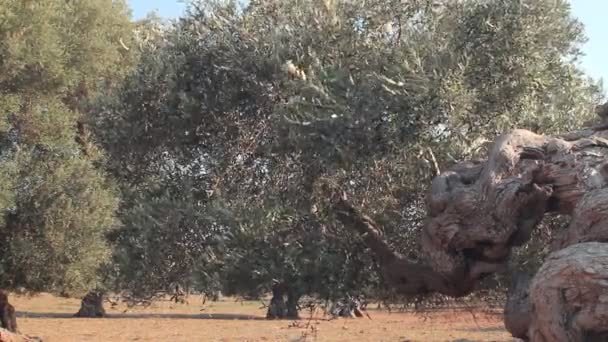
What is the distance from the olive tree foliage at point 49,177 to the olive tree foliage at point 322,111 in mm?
12967

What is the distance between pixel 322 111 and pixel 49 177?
55.0 ft

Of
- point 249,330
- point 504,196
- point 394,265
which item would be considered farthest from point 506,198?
point 249,330

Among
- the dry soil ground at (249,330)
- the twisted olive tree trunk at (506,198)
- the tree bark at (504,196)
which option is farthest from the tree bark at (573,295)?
the dry soil ground at (249,330)

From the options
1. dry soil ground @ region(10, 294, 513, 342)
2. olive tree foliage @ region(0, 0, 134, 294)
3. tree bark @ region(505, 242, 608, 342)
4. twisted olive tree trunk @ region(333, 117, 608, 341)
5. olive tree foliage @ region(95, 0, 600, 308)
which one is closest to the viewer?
tree bark @ region(505, 242, 608, 342)

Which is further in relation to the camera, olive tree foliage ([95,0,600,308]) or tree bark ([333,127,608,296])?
olive tree foliage ([95,0,600,308])

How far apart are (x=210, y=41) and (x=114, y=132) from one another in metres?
1.68

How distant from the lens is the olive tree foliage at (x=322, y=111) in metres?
8.18

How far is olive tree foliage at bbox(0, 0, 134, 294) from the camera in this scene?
22.1m

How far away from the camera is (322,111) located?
8234mm

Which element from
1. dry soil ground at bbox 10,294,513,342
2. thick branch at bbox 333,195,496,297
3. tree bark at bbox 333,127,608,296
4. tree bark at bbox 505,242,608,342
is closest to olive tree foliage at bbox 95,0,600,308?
thick branch at bbox 333,195,496,297

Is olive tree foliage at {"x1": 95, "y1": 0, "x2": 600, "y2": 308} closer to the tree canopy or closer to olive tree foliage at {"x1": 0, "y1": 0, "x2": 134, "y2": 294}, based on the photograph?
the tree canopy

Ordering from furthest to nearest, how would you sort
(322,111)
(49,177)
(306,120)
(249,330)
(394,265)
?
(249,330)
(49,177)
(394,265)
(322,111)
(306,120)

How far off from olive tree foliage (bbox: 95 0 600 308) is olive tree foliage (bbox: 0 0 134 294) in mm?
12967

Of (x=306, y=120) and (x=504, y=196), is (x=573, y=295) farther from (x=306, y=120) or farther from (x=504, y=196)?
(x=306, y=120)
